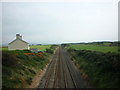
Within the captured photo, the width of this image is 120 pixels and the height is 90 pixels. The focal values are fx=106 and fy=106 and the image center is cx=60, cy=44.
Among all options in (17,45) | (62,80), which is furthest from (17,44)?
(62,80)

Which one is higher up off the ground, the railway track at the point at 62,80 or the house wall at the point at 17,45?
the house wall at the point at 17,45

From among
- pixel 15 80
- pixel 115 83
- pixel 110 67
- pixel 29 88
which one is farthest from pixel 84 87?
pixel 15 80

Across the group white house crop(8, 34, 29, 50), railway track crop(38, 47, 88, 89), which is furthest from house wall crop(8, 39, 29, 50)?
railway track crop(38, 47, 88, 89)

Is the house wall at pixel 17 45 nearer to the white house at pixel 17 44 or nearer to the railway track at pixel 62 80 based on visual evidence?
the white house at pixel 17 44

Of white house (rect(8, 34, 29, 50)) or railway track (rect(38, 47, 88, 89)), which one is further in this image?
white house (rect(8, 34, 29, 50))

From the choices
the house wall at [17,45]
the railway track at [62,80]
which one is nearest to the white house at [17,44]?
the house wall at [17,45]

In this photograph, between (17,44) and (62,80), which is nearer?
(62,80)

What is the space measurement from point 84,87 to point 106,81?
227 cm

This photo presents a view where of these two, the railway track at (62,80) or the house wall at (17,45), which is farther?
the house wall at (17,45)

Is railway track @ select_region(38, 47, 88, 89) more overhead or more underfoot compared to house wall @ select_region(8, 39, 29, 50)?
more underfoot

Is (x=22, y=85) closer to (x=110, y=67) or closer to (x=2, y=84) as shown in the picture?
(x=2, y=84)

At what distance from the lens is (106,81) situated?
10.4 m

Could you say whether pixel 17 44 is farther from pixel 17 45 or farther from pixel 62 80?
pixel 62 80

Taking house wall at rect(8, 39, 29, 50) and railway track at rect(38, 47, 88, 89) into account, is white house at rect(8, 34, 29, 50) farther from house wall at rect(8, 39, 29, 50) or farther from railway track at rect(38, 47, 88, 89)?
railway track at rect(38, 47, 88, 89)
